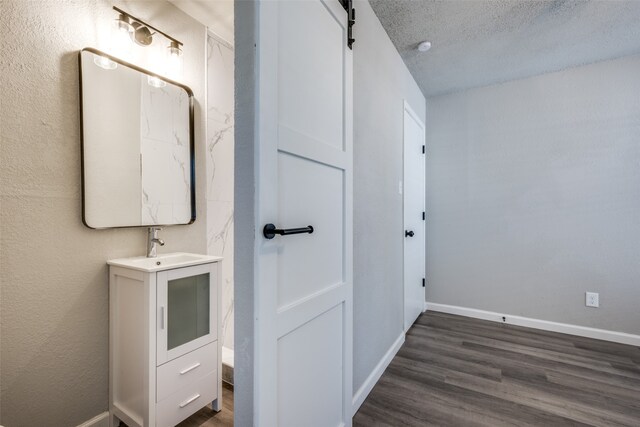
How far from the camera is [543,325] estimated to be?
112 inches

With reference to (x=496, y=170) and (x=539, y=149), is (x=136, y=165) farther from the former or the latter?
(x=539, y=149)

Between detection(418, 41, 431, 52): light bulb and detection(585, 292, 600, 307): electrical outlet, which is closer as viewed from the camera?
detection(418, 41, 431, 52): light bulb

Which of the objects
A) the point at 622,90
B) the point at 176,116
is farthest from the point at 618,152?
the point at 176,116

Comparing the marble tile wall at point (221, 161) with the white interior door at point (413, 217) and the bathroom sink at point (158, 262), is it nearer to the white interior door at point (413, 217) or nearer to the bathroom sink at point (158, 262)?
the bathroom sink at point (158, 262)

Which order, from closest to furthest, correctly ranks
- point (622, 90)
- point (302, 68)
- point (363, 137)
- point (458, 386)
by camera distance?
point (302, 68) < point (363, 137) < point (458, 386) < point (622, 90)

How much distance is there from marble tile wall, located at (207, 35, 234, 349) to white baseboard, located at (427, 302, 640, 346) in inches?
92.4

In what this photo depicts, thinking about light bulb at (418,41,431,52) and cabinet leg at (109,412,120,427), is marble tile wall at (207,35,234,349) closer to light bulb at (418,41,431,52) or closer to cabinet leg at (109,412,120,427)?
cabinet leg at (109,412,120,427)

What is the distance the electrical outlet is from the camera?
8.68ft

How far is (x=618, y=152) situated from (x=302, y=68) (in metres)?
3.04

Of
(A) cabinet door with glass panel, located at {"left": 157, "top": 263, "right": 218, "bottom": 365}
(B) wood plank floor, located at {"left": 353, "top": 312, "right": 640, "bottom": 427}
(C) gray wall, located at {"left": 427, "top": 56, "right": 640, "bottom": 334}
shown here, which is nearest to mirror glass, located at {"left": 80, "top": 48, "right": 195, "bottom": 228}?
(A) cabinet door with glass panel, located at {"left": 157, "top": 263, "right": 218, "bottom": 365}

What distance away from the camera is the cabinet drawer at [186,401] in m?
1.46

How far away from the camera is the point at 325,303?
4.09 ft

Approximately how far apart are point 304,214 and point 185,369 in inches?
44.9

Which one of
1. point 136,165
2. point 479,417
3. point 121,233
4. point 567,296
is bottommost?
point 479,417
